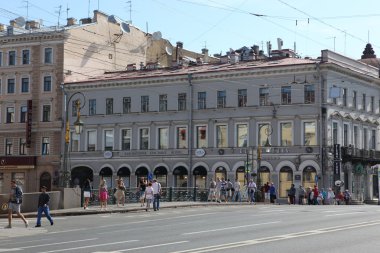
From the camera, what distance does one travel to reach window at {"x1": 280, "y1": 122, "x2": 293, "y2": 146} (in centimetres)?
5703

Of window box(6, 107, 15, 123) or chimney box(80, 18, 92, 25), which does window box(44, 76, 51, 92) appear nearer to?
window box(6, 107, 15, 123)

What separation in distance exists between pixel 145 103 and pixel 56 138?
9.76 metres

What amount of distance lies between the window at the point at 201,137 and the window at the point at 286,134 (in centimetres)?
707

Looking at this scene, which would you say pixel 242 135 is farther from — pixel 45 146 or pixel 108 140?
pixel 45 146

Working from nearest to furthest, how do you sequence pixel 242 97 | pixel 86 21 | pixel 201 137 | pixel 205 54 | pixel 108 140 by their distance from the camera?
pixel 242 97
pixel 201 137
pixel 108 140
pixel 86 21
pixel 205 54

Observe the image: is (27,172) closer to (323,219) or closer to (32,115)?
(32,115)

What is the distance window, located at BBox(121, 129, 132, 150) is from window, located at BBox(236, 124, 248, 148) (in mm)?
10843

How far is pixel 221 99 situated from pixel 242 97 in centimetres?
201

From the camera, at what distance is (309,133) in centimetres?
5662

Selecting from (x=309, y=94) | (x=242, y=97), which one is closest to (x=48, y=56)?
(x=242, y=97)

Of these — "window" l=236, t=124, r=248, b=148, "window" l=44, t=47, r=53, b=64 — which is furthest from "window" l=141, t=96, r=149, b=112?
"window" l=44, t=47, r=53, b=64

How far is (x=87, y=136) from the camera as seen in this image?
66.2 meters

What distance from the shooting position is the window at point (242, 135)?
193 ft

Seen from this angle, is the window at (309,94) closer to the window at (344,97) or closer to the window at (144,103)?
the window at (344,97)
